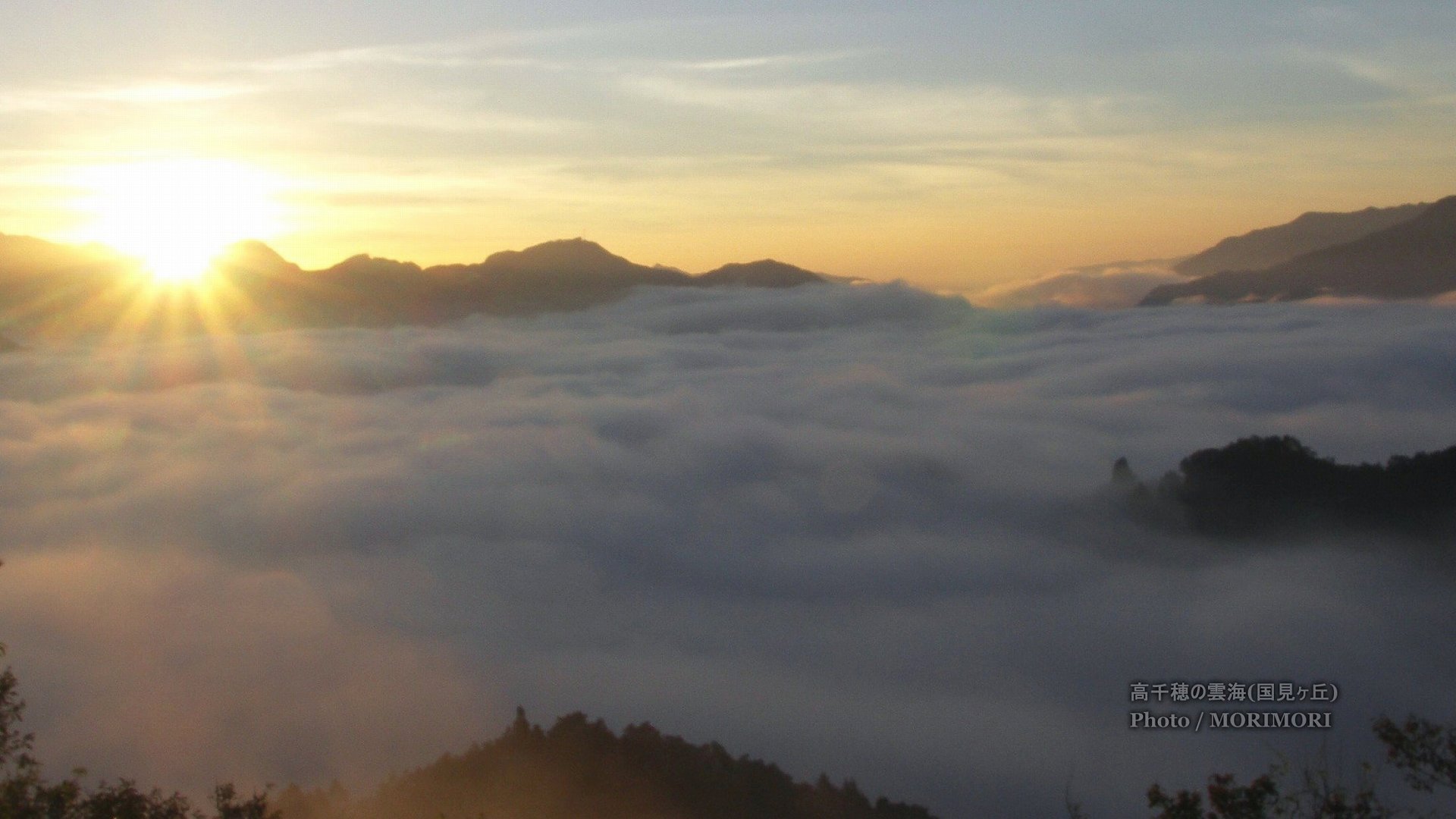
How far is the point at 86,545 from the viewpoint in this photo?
8531cm

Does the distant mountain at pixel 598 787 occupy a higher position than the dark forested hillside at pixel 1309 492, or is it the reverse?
the dark forested hillside at pixel 1309 492

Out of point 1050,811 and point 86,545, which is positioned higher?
point 86,545

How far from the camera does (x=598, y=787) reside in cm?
3778

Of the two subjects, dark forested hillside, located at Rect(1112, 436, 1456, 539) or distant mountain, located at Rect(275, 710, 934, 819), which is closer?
distant mountain, located at Rect(275, 710, 934, 819)

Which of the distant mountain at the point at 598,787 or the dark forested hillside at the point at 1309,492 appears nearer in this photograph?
the distant mountain at the point at 598,787

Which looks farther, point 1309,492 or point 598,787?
point 1309,492

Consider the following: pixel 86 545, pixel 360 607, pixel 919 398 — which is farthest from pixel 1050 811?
pixel 919 398

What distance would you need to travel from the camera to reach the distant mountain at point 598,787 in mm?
34438

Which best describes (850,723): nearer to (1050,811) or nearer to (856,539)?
(1050,811)

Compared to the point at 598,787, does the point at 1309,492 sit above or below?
above

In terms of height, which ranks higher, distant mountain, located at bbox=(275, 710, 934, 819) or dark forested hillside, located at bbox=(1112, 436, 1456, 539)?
dark forested hillside, located at bbox=(1112, 436, 1456, 539)

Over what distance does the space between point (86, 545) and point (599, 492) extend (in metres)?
42.8

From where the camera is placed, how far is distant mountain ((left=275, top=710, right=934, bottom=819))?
34.4 m

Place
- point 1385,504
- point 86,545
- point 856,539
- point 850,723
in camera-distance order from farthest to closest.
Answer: point 856,539 < point 86,545 < point 1385,504 < point 850,723
